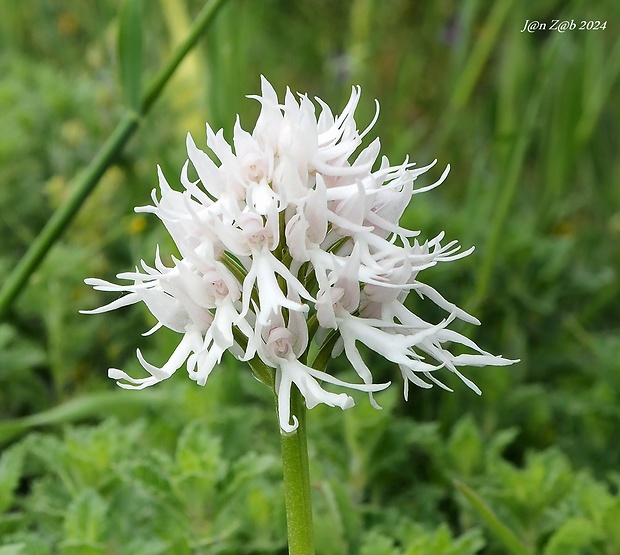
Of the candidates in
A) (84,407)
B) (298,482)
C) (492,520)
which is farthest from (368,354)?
(298,482)

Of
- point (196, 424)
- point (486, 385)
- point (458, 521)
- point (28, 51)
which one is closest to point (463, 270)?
point (486, 385)

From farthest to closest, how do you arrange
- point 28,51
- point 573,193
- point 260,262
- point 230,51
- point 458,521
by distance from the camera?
point 28,51
point 573,193
point 230,51
point 458,521
point 260,262

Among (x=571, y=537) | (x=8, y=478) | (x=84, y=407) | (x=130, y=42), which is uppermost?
(x=130, y=42)

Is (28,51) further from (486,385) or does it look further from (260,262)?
(260,262)

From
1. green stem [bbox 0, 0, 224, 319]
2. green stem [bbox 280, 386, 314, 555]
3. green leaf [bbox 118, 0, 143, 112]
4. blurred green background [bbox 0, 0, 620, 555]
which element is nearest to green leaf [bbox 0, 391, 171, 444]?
blurred green background [bbox 0, 0, 620, 555]

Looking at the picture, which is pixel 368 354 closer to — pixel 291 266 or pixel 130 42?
pixel 130 42
